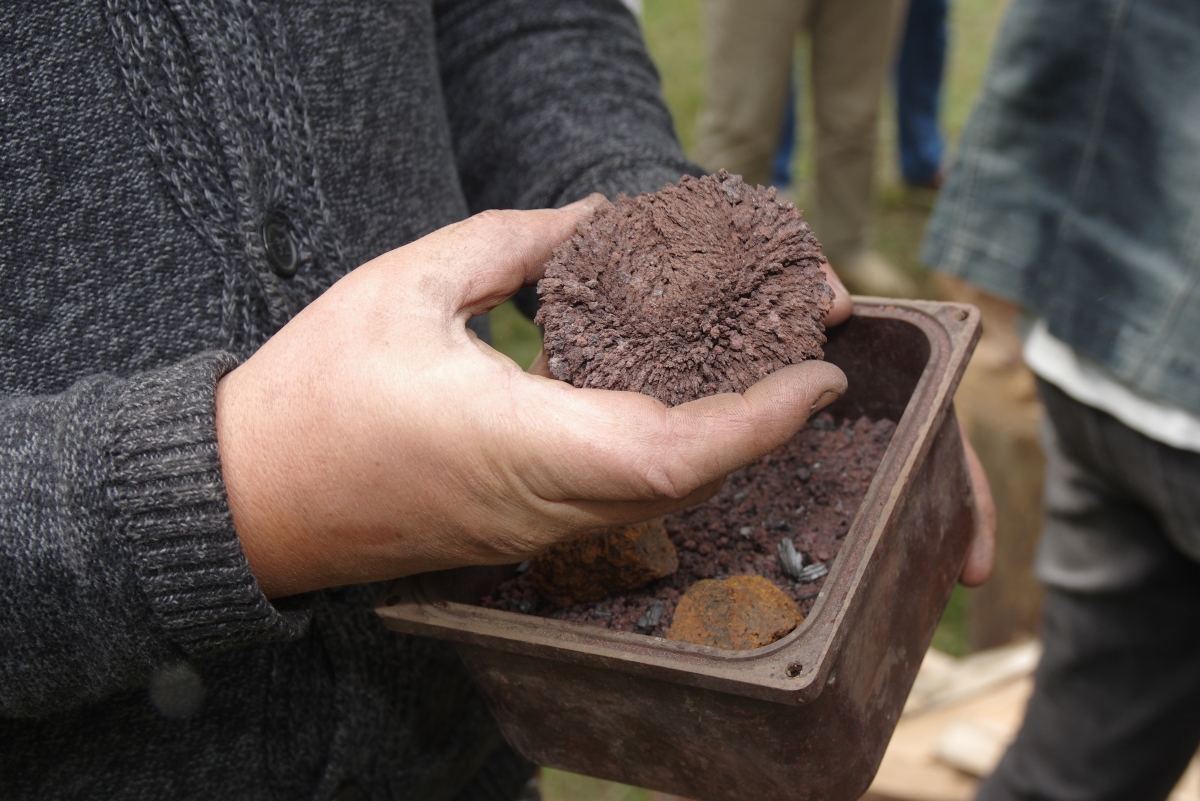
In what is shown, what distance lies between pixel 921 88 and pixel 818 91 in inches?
39.4

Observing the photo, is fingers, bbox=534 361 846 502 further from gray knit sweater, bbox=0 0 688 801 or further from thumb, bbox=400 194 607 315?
gray knit sweater, bbox=0 0 688 801

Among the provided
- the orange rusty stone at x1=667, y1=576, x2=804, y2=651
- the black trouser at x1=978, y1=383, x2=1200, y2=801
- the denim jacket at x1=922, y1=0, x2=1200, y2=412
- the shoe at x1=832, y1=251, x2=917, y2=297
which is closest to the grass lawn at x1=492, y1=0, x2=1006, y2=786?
the shoe at x1=832, y1=251, x2=917, y2=297

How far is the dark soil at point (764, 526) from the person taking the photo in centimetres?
114

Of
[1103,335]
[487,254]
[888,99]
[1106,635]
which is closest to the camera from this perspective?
[487,254]

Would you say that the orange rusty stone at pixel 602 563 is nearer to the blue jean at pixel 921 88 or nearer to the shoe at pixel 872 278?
the shoe at pixel 872 278

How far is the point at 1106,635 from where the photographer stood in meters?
1.92

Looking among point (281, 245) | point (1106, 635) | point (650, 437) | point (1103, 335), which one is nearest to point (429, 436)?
point (650, 437)

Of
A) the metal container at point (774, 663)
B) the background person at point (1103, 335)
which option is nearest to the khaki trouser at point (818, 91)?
the background person at point (1103, 335)

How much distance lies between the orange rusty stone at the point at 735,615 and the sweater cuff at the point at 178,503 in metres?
0.44

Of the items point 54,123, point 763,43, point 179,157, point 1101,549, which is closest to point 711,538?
point 179,157

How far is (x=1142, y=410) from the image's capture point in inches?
65.3

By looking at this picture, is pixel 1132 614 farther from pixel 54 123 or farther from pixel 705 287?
pixel 54 123

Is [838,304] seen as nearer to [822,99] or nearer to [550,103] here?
[550,103]

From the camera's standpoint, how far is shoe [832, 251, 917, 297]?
4.32 meters
